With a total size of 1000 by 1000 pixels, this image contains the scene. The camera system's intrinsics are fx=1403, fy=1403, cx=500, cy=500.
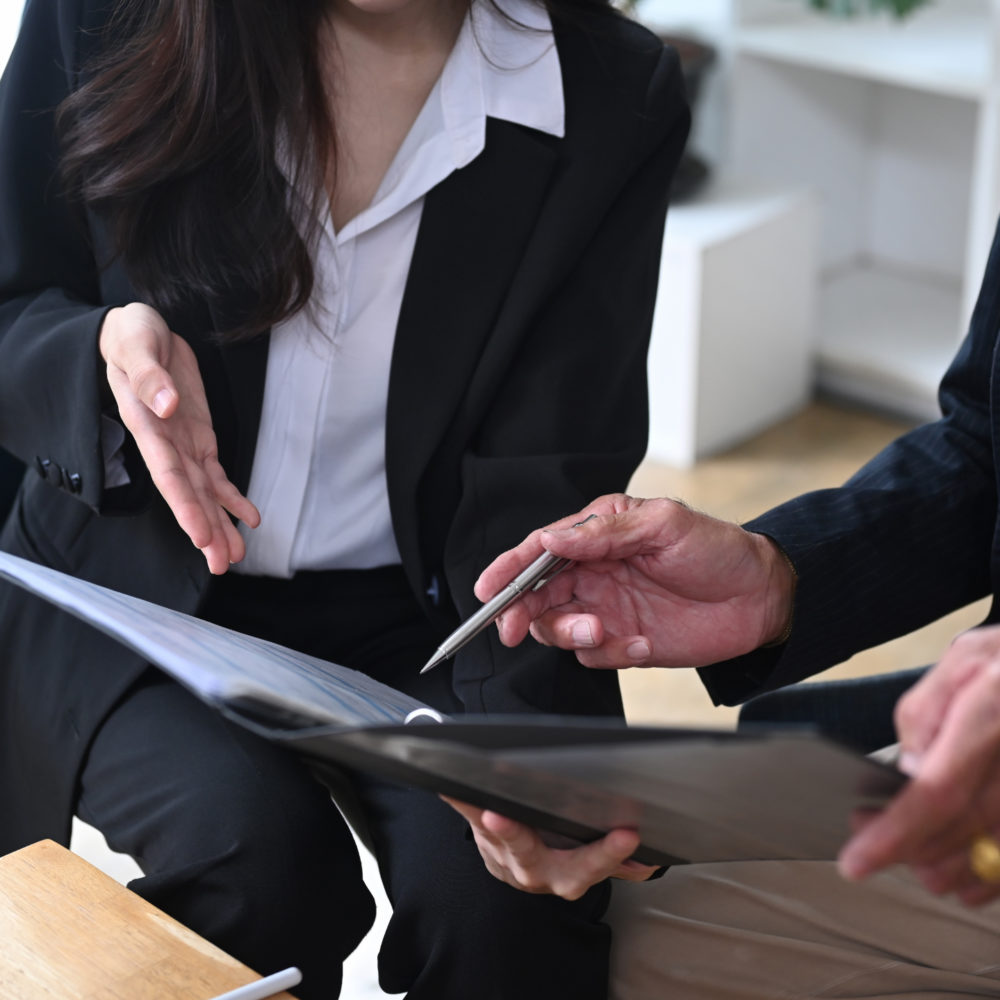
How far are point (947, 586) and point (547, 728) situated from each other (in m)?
0.60

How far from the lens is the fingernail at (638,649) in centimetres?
99

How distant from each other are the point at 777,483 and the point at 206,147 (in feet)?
5.48

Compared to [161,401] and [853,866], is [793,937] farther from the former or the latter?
[161,401]

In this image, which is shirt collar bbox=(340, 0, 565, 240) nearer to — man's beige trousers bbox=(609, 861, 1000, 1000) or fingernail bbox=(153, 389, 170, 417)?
fingernail bbox=(153, 389, 170, 417)

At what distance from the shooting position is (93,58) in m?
1.13

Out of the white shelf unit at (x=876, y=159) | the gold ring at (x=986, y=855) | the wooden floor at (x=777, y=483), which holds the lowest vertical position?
the wooden floor at (x=777, y=483)

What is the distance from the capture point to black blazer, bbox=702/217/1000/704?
101 cm

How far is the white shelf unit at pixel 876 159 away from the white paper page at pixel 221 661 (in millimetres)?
2033

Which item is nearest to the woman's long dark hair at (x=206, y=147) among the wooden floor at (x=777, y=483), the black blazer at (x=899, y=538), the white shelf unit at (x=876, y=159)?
the black blazer at (x=899, y=538)

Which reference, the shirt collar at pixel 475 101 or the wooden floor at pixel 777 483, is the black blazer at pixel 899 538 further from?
the wooden floor at pixel 777 483

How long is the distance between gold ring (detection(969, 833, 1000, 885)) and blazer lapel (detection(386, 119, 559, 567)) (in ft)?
1.95

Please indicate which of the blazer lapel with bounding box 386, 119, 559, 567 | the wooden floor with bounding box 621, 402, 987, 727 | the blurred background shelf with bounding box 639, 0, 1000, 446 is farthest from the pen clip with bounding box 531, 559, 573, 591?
the blurred background shelf with bounding box 639, 0, 1000, 446

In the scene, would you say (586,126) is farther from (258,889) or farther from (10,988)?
(10,988)

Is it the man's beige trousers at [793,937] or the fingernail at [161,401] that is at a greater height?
the fingernail at [161,401]
